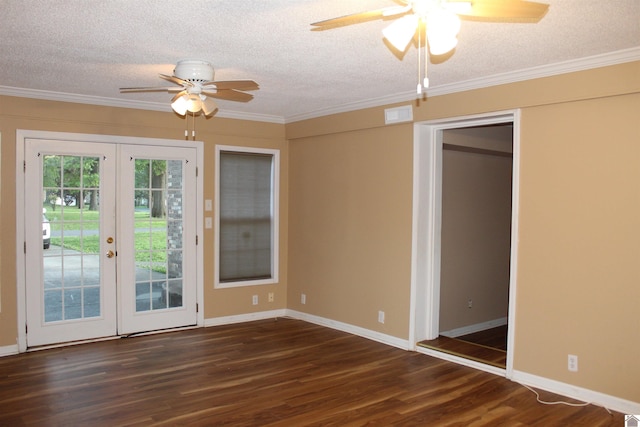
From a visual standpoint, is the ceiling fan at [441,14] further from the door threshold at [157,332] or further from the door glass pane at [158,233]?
the door threshold at [157,332]

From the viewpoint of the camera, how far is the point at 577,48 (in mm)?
3432

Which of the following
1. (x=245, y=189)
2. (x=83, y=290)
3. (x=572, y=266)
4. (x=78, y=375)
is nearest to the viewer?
(x=572, y=266)

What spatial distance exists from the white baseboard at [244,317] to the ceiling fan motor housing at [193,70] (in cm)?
314

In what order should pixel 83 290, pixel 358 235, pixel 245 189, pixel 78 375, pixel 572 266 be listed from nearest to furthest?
pixel 572 266
pixel 78 375
pixel 83 290
pixel 358 235
pixel 245 189

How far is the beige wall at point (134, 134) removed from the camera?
4.79 meters

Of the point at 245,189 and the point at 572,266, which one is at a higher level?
the point at 245,189

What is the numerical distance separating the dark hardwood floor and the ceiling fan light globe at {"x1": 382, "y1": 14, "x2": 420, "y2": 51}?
2434 mm

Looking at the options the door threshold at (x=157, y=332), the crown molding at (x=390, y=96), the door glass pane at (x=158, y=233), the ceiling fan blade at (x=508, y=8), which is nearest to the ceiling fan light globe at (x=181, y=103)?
the crown molding at (x=390, y=96)

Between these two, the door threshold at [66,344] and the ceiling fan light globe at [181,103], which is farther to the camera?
the door threshold at [66,344]

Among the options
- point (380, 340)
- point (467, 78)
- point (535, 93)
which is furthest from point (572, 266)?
point (380, 340)

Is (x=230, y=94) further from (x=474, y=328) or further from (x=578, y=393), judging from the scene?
(x=474, y=328)

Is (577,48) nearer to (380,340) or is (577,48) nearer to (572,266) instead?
(572,266)

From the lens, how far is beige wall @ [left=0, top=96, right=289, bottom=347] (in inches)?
189

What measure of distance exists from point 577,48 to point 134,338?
4.80 metres
